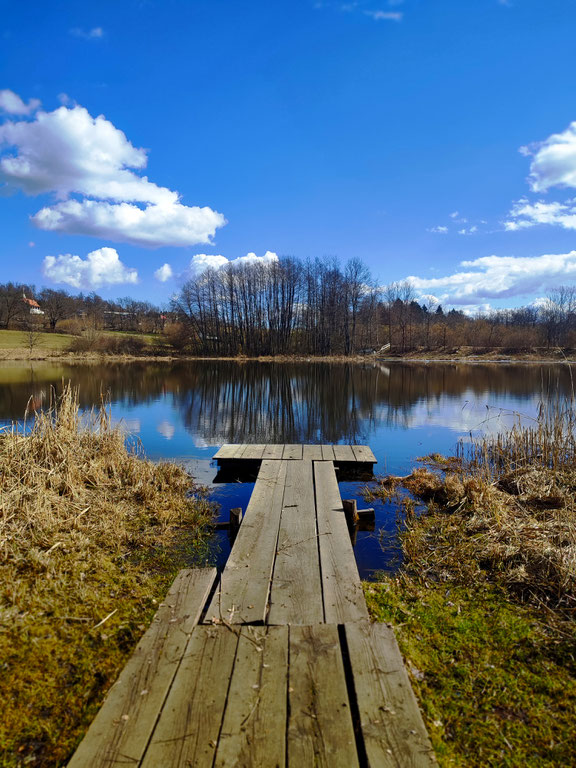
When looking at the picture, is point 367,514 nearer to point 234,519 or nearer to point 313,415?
point 234,519

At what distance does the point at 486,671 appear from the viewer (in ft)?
9.27

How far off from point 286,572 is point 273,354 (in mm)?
55457

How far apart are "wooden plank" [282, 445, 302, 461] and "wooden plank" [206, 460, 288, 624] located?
6.42ft

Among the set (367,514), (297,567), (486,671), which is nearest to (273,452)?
(367,514)

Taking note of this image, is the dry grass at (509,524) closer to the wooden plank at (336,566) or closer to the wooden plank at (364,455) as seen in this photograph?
the wooden plank at (364,455)

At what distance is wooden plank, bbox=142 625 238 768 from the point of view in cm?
192

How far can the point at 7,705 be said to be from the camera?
8.30 ft

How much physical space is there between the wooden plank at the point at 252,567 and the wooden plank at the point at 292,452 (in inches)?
77.1

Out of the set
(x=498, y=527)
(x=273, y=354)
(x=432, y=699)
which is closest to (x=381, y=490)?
(x=498, y=527)

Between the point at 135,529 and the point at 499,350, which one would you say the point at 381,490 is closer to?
the point at 135,529

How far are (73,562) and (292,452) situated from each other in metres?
4.77

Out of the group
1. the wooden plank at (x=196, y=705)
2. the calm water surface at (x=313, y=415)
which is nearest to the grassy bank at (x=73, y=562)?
the wooden plank at (x=196, y=705)

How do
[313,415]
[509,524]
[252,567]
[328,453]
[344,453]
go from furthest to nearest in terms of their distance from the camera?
[313,415]
[344,453]
[328,453]
[509,524]
[252,567]

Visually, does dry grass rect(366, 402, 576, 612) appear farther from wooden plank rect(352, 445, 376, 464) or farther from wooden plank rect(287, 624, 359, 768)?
wooden plank rect(287, 624, 359, 768)
